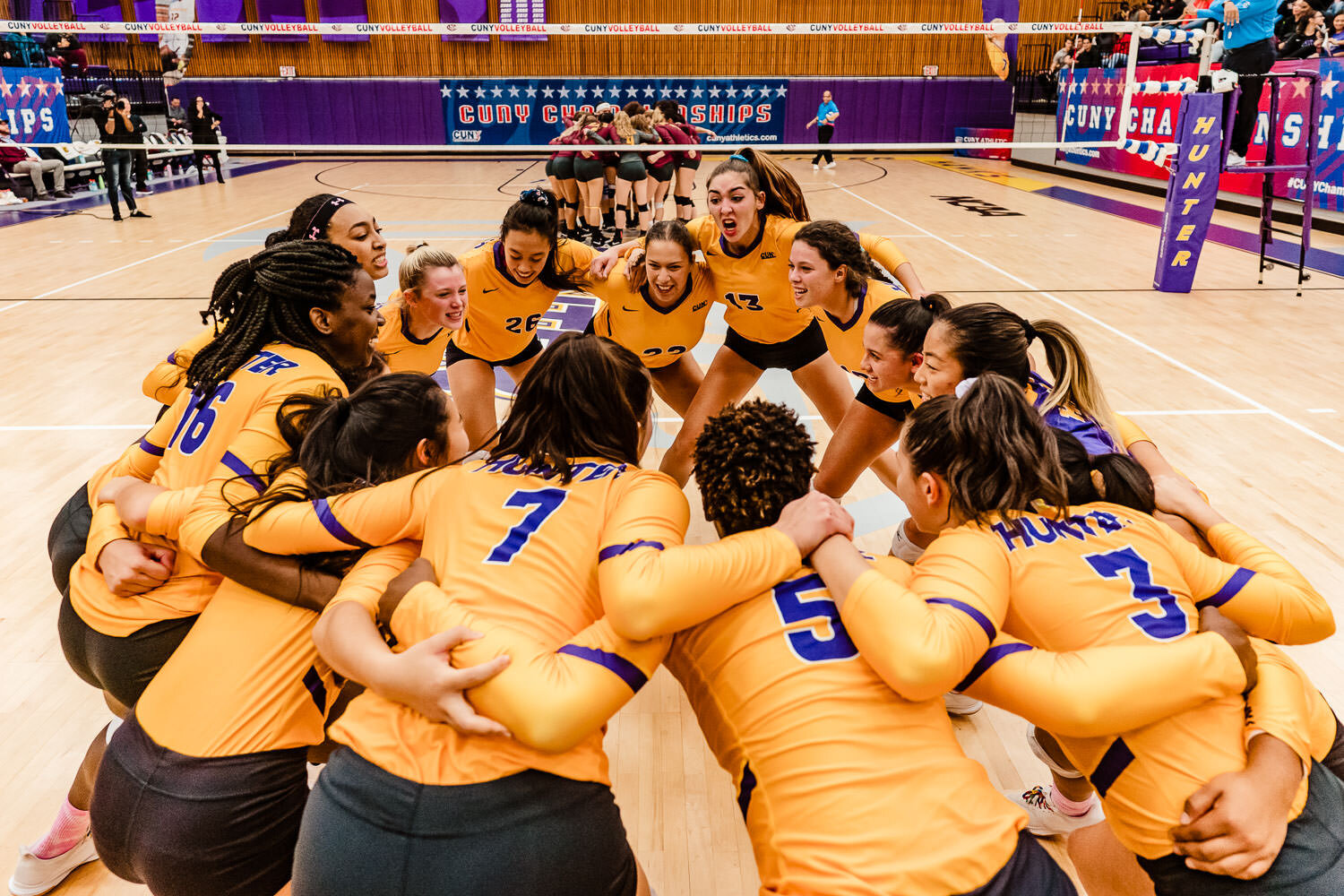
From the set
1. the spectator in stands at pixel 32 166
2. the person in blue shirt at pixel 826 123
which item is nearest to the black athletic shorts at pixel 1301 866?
the spectator in stands at pixel 32 166

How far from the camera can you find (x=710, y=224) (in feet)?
14.1

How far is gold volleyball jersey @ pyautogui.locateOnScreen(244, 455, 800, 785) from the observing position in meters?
1.59

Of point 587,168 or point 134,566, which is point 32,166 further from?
point 134,566

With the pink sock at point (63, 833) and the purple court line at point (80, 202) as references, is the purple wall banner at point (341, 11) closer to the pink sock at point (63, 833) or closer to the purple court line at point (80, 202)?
the purple court line at point (80, 202)

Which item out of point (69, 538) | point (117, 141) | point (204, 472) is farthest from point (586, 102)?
point (204, 472)

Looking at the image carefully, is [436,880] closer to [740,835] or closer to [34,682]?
[740,835]

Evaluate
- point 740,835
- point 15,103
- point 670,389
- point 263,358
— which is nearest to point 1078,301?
point 670,389

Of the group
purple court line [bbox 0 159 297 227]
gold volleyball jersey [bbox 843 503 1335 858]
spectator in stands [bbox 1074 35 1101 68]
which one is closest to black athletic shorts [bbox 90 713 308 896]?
gold volleyball jersey [bbox 843 503 1335 858]

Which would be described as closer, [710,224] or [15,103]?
[710,224]

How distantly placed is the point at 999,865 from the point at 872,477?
3679 millimetres

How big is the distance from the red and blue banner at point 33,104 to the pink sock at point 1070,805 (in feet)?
61.7

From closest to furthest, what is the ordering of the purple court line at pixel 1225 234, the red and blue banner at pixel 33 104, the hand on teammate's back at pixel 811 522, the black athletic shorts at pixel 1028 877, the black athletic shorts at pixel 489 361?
1. the black athletic shorts at pixel 1028 877
2. the hand on teammate's back at pixel 811 522
3. the black athletic shorts at pixel 489 361
4. the purple court line at pixel 1225 234
5. the red and blue banner at pixel 33 104

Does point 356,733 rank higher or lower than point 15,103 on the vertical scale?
lower

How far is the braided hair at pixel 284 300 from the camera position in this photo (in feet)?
8.23
